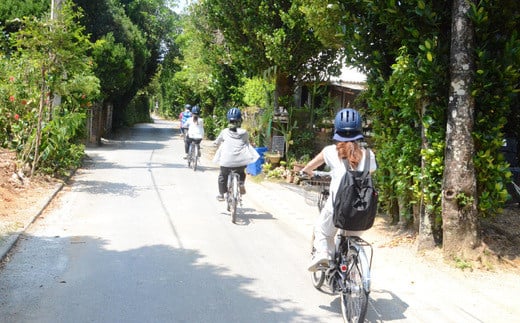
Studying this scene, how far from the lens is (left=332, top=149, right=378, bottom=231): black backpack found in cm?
459

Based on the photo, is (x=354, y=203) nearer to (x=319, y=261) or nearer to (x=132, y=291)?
(x=319, y=261)

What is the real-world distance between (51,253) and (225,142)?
3645 millimetres

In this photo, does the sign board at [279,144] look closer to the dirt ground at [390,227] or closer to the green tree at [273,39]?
the green tree at [273,39]

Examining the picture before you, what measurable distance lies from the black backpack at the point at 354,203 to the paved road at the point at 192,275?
96 cm

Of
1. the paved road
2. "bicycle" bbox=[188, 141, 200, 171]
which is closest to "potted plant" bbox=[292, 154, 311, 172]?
"bicycle" bbox=[188, 141, 200, 171]

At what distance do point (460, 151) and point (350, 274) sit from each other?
2567 millimetres

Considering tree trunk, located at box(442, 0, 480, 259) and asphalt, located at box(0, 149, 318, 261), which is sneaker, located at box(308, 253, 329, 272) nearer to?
tree trunk, located at box(442, 0, 480, 259)

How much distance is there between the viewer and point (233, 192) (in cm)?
902

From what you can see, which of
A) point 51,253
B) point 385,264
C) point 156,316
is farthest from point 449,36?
point 51,253

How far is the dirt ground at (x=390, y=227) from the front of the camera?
6.72 meters

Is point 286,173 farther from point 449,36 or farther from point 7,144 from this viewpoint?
point 449,36

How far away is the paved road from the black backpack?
96cm

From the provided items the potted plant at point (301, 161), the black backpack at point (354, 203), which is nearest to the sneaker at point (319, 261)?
the black backpack at point (354, 203)

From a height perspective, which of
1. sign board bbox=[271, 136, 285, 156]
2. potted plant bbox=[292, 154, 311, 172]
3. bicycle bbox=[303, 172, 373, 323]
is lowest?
bicycle bbox=[303, 172, 373, 323]
